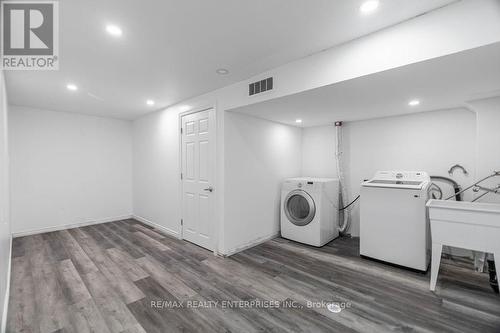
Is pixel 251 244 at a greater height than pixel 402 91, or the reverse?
pixel 402 91

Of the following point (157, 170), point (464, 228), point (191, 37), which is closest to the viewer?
point (191, 37)

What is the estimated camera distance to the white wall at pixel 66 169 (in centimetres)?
410

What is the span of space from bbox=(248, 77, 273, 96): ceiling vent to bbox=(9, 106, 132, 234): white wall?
399cm

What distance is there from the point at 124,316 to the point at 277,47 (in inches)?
110

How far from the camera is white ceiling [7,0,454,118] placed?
1.57m

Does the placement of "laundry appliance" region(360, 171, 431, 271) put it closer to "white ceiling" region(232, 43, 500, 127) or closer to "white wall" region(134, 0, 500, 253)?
"white ceiling" region(232, 43, 500, 127)

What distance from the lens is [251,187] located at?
3.55m

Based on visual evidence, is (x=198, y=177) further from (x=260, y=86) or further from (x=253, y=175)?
(x=260, y=86)

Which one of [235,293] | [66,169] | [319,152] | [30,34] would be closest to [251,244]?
[235,293]

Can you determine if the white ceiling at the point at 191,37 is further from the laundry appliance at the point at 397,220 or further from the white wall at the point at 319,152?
the white wall at the point at 319,152

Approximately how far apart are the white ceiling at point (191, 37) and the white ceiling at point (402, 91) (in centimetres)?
40

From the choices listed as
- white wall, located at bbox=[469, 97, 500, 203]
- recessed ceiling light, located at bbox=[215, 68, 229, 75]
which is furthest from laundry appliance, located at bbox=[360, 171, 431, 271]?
recessed ceiling light, located at bbox=[215, 68, 229, 75]

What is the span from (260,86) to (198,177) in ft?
5.83

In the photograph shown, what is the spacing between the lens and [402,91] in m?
2.34
